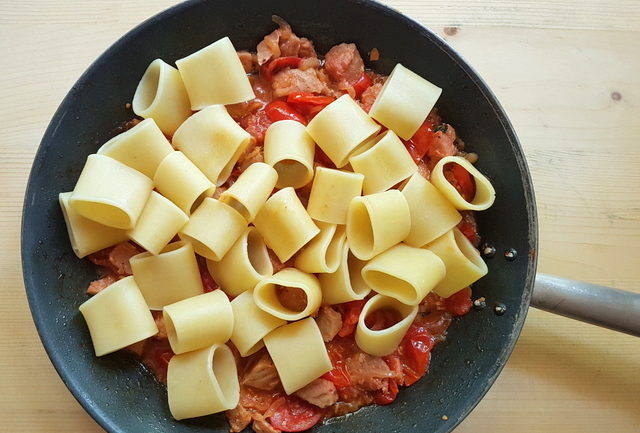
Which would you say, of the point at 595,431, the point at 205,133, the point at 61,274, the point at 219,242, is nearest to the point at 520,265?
the point at 595,431

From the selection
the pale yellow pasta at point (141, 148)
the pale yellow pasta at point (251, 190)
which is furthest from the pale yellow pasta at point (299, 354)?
the pale yellow pasta at point (141, 148)

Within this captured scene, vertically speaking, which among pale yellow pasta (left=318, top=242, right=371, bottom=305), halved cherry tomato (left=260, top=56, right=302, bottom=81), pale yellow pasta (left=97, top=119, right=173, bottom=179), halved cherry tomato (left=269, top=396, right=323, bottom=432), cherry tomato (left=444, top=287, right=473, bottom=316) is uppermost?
halved cherry tomato (left=260, top=56, right=302, bottom=81)

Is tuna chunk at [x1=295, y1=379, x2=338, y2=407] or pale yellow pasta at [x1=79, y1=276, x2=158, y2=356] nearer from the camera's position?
pale yellow pasta at [x1=79, y1=276, x2=158, y2=356]

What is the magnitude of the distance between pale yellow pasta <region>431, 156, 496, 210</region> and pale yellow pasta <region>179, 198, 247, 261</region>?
0.93 metres

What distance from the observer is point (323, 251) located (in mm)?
2773

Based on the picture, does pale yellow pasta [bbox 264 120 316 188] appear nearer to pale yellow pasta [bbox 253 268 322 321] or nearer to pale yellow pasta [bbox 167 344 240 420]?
pale yellow pasta [bbox 253 268 322 321]

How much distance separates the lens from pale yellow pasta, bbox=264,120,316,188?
9.15 ft

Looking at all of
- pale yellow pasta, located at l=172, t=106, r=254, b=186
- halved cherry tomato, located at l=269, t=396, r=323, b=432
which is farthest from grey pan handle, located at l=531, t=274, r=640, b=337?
pale yellow pasta, located at l=172, t=106, r=254, b=186

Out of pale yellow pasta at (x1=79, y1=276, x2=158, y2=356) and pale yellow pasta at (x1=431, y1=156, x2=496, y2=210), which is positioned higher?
pale yellow pasta at (x1=431, y1=156, x2=496, y2=210)

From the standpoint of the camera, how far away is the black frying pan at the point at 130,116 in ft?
8.91

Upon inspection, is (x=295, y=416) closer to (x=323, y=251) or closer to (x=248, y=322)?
(x=248, y=322)

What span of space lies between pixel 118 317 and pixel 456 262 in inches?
61.2

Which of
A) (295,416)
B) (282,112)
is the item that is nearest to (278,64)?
(282,112)

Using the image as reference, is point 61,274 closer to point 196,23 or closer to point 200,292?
point 200,292
